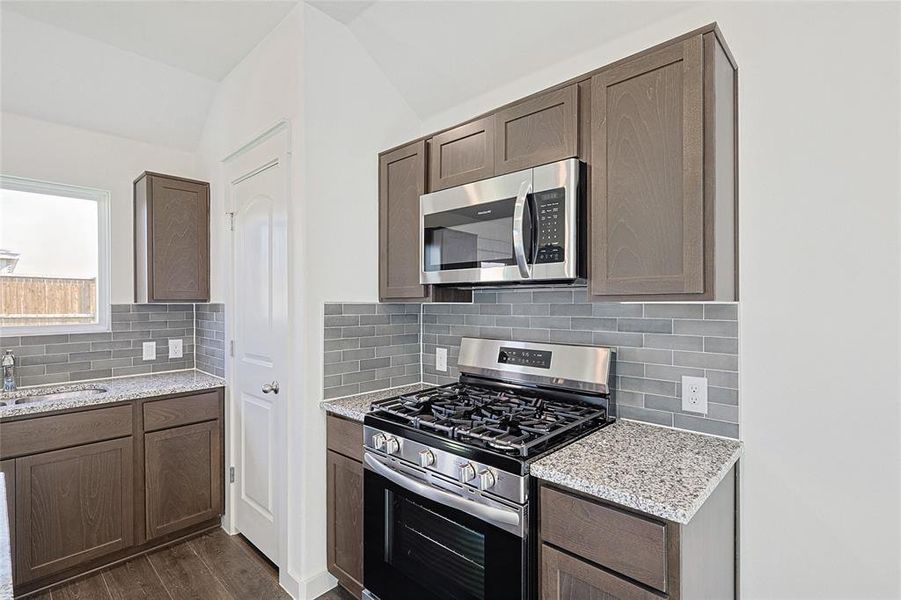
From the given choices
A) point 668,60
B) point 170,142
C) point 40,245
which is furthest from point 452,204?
point 40,245

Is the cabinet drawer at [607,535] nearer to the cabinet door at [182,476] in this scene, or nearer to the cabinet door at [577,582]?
the cabinet door at [577,582]

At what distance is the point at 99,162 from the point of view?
295cm

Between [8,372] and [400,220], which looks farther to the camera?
[8,372]

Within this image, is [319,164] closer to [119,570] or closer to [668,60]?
[668,60]

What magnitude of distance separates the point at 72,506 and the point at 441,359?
6.55ft

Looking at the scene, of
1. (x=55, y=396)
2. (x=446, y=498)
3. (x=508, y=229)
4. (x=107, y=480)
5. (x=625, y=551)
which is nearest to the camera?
(x=625, y=551)

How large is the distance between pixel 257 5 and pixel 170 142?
1.38 metres

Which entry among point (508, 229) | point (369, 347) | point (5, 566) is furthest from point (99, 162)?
point (5, 566)

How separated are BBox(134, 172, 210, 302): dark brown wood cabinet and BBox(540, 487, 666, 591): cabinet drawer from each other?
2623 mm

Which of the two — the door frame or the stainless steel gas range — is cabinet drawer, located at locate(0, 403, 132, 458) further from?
the stainless steel gas range

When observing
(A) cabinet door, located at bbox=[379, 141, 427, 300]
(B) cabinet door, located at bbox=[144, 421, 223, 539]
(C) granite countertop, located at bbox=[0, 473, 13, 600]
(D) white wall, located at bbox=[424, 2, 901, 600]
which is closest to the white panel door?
(B) cabinet door, located at bbox=[144, 421, 223, 539]

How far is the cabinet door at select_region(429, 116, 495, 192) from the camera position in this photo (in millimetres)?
2002

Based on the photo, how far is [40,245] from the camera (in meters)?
2.82

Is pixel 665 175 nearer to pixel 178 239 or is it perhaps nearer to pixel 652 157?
pixel 652 157
